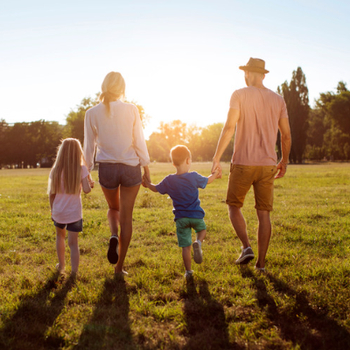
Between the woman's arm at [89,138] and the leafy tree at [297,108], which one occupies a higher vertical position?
the leafy tree at [297,108]

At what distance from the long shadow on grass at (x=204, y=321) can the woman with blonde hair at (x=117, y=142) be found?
111 centimetres

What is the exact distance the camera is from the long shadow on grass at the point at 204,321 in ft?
8.96

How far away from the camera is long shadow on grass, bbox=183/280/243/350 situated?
8.96 feet

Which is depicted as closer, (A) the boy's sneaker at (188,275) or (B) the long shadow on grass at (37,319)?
(B) the long shadow on grass at (37,319)

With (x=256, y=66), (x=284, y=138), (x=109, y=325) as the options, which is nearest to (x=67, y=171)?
(x=109, y=325)

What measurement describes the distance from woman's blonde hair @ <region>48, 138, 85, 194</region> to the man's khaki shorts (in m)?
1.96

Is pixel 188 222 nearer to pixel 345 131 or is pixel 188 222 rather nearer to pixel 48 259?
pixel 48 259

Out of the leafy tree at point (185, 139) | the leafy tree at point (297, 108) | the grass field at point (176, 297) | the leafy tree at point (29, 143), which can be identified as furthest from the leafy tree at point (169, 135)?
the grass field at point (176, 297)

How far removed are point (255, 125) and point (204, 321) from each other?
2430 millimetres

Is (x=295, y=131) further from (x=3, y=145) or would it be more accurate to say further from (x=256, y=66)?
(x=3, y=145)

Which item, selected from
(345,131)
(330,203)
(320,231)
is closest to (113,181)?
(320,231)

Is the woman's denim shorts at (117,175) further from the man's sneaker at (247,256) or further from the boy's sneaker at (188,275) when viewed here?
→ the man's sneaker at (247,256)

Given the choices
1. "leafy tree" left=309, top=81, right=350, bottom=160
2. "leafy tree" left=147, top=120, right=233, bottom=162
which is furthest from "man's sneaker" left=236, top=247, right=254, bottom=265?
"leafy tree" left=147, top=120, right=233, bottom=162

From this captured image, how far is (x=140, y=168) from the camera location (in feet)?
13.5
